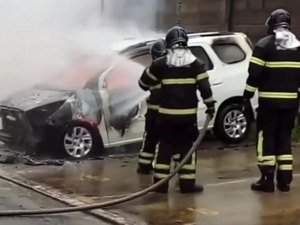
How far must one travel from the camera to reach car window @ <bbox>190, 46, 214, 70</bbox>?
12.6m

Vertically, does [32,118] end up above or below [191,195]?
above

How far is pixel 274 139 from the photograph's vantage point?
8.45 metres

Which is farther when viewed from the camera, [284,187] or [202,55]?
[202,55]

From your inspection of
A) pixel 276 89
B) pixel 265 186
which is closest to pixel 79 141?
pixel 265 186

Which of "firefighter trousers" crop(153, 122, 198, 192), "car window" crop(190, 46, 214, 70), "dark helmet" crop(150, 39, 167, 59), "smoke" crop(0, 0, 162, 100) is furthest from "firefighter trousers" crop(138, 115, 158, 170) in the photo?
"car window" crop(190, 46, 214, 70)

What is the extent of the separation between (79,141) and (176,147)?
3.02 m

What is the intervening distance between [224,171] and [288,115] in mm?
1994

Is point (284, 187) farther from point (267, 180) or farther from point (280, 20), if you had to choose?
point (280, 20)

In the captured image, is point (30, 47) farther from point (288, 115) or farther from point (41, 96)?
point (288, 115)

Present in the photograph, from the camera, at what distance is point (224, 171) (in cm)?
1019

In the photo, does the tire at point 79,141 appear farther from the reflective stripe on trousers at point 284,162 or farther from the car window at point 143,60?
the reflective stripe on trousers at point 284,162

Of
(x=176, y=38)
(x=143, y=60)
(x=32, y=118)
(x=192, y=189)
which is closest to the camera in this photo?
(x=176, y=38)

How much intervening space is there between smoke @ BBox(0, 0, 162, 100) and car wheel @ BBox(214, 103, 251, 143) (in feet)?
6.92

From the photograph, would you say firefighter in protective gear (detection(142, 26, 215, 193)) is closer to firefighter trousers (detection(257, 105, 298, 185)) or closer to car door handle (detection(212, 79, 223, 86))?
firefighter trousers (detection(257, 105, 298, 185))
